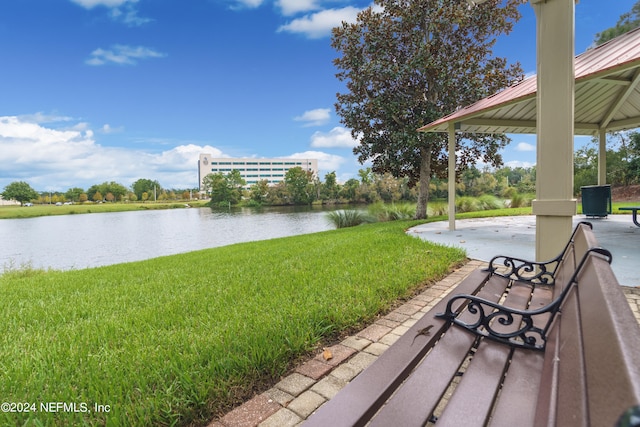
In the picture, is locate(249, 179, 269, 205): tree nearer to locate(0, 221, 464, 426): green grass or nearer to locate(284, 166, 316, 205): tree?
locate(284, 166, 316, 205): tree

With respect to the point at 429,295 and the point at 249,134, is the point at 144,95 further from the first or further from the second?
the point at 429,295

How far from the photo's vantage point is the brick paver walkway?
5.09 ft

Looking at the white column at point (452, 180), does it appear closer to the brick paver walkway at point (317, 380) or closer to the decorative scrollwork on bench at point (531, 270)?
the decorative scrollwork on bench at point (531, 270)

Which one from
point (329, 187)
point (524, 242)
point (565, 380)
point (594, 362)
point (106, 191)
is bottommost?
point (524, 242)

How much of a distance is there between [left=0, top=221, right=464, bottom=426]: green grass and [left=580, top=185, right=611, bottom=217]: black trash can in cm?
669

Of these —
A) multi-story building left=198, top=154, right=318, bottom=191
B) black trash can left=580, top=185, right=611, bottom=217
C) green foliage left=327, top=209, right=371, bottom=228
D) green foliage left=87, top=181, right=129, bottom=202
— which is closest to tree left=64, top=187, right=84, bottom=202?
green foliage left=87, top=181, right=129, bottom=202

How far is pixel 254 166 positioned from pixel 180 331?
4677 inches

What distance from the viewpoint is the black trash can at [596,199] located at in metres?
8.42

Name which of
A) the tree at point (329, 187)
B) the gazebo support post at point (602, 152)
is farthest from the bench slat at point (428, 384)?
the tree at point (329, 187)

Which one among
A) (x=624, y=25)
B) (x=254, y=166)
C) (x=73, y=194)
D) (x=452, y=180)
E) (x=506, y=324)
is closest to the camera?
(x=506, y=324)

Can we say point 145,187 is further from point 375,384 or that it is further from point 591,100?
point 375,384

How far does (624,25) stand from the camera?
2103 centimetres

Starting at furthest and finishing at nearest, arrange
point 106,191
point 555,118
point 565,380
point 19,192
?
point 106,191 < point 19,192 < point 555,118 < point 565,380

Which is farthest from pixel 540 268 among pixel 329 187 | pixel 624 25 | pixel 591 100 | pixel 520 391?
pixel 329 187
